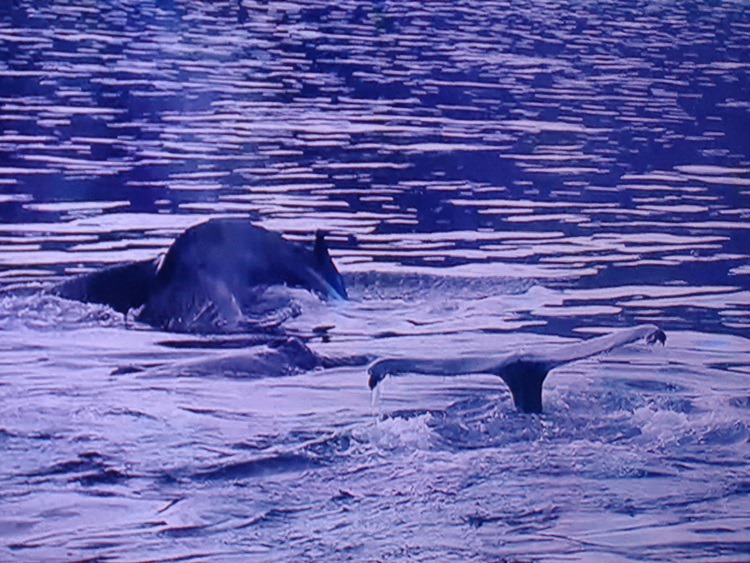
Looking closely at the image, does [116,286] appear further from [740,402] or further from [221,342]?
[740,402]

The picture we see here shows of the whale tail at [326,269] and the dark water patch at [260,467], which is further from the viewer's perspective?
the whale tail at [326,269]

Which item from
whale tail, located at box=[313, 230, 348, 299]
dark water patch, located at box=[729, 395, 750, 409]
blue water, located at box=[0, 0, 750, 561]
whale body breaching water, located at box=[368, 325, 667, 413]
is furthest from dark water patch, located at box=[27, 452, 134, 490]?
whale tail, located at box=[313, 230, 348, 299]

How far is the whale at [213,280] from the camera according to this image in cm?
1207

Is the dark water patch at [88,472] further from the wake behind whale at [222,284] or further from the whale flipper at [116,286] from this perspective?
the whale flipper at [116,286]

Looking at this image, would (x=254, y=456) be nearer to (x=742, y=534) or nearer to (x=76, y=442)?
(x=76, y=442)

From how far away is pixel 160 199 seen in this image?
731 inches

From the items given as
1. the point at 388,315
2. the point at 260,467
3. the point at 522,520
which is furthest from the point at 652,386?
the point at 260,467

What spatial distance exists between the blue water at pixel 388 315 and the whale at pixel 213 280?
1.07 ft

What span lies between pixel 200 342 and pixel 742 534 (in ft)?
17.0

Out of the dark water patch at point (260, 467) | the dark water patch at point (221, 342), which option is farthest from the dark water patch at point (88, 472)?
the dark water patch at point (221, 342)

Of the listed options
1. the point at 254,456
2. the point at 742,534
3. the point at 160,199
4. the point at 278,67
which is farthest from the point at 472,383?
the point at 278,67

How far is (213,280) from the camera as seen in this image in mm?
12344

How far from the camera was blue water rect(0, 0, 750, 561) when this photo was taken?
7.35 m

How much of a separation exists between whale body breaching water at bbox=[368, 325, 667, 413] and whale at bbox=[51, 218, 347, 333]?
10.7 feet
